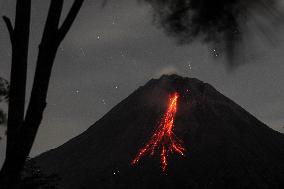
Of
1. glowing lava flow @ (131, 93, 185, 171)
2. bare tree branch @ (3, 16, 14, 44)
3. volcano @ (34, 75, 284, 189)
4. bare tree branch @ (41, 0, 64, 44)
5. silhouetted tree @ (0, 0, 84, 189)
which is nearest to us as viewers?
silhouetted tree @ (0, 0, 84, 189)

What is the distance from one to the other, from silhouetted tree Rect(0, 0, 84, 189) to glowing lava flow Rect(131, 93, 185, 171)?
369ft

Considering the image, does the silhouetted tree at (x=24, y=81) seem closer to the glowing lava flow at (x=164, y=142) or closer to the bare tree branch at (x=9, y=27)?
the bare tree branch at (x=9, y=27)

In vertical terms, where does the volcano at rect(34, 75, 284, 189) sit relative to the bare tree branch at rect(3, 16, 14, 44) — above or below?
above

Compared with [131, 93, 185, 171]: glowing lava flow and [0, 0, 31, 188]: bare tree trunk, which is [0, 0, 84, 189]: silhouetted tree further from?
[131, 93, 185, 171]: glowing lava flow

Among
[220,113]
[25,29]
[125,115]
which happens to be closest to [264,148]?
[220,113]

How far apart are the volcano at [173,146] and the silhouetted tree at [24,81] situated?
10033 centimetres

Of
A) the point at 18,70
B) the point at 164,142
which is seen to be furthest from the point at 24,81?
the point at 164,142

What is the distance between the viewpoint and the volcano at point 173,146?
370ft

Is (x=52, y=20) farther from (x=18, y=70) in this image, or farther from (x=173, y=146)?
(x=173, y=146)

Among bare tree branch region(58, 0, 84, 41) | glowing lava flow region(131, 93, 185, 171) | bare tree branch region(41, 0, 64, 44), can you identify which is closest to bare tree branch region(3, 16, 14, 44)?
bare tree branch region(41, 0, 64, 44)

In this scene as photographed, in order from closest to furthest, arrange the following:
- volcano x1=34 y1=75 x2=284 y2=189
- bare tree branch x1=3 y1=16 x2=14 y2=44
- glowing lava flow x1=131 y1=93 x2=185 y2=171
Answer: bare tree branch x1=3 y1=16 x2=14 y2=44
volcano x1=34 y1=75 x2=284 y2=189
glowing lava flow x1=131 y1=93 x2=185 y2=171

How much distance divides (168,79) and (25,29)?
152 meters

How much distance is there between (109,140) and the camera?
136 metres

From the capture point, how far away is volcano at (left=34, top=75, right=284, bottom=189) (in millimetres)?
112688
